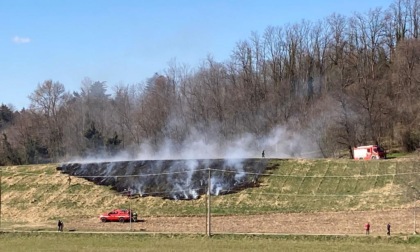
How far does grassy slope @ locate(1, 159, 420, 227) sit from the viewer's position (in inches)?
1652

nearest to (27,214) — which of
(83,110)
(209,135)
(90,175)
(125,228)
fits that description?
(90,175)

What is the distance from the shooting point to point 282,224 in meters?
37.9

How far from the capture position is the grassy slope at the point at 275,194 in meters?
42.0

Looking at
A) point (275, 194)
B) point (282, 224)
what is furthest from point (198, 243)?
point (275, 194)

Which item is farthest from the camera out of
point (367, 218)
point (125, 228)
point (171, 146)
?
point (171, 146)

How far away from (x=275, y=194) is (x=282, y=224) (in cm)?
757

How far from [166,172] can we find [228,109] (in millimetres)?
30441

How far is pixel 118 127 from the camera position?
9156 cm

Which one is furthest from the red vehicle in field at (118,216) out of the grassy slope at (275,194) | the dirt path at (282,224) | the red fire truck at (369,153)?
the red fire truck at (369,153)

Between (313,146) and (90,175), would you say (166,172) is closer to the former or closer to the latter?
(90,175)

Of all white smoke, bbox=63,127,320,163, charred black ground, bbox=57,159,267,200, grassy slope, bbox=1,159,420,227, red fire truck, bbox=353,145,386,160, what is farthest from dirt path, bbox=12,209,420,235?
white smoke, bbox=63,127,320,163

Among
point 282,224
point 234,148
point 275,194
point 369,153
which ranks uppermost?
point 234,148

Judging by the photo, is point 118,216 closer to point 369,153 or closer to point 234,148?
point 369,153

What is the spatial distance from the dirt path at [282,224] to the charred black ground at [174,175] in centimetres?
584
